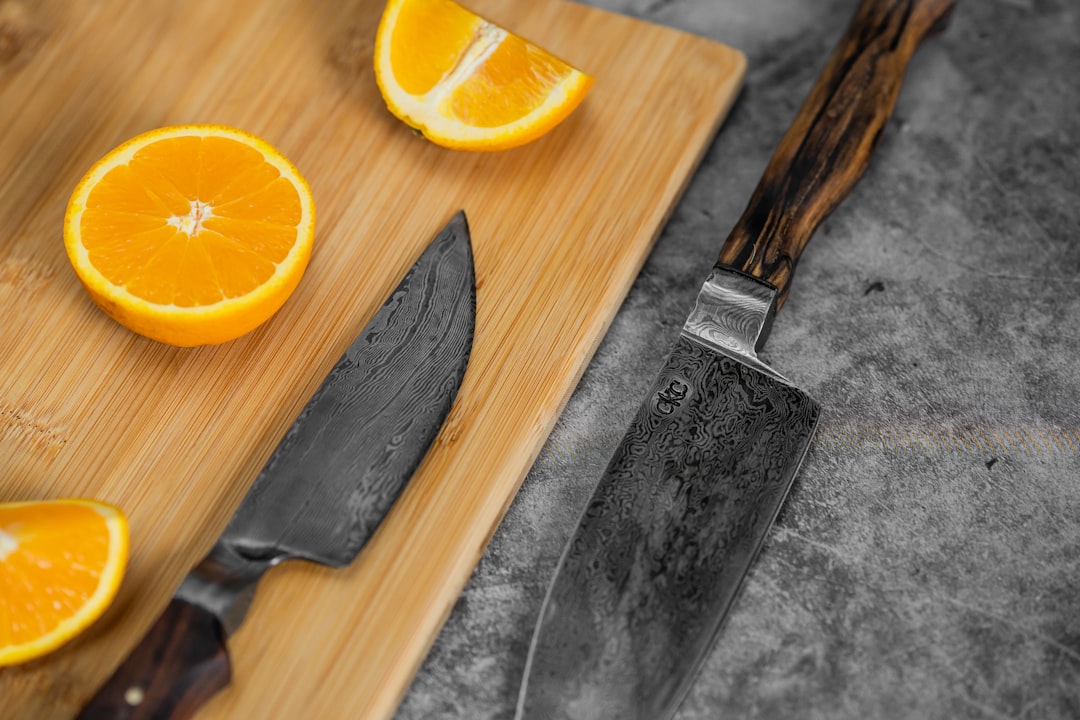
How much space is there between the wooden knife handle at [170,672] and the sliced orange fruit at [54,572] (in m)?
0.12

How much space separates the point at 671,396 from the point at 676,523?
242mm

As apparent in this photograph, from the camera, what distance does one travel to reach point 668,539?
1472 millimetres

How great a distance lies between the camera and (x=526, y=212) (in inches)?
72.9

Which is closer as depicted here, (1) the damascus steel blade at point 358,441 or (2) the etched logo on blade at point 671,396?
(1) the damascus steel blade at point 358,441

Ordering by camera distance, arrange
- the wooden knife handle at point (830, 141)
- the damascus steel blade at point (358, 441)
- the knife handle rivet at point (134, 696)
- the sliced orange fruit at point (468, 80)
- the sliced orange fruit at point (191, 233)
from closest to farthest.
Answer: the knife handle rivet at point (134, 696), the damascus steel blade at point (358, 441), the sliced orange fruit at point (191, 233), the wooden knife handle at point (830, 141), the sliced orange fruit at point (468, 80)

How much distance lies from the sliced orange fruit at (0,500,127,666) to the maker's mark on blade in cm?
69

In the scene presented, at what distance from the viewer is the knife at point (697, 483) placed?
54.1 inches

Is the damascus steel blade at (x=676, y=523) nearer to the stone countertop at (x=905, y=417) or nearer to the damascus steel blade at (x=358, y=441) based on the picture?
the stone countertop at (x=905, y=417)

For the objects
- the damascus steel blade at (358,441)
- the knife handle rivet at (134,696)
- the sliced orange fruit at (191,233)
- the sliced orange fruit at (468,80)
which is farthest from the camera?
the sliced orange fruit at (468,80)

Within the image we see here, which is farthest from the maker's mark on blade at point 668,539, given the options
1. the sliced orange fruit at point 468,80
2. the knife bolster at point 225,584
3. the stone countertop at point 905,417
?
the sliced orange fruit at point 468,80

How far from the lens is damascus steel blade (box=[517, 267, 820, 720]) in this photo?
4.49 feet

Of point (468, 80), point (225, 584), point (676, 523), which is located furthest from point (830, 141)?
point (225, 584)

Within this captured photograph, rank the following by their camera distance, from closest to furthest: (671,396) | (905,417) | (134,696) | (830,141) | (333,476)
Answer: (134,696)
(333,476)
(671,396)
(905,417)
(830,141)

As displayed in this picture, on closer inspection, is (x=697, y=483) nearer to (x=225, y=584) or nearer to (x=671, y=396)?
(x=671, y=396)
